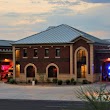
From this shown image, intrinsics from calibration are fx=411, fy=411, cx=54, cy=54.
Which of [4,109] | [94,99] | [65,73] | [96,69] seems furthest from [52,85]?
[94,99]

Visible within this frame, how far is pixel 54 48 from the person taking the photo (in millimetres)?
73062

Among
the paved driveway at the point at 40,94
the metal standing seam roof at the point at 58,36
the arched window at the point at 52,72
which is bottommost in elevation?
the paved driveway at the point at 40,94

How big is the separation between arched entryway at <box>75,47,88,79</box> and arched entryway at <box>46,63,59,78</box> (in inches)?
148

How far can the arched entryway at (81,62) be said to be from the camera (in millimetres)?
71125

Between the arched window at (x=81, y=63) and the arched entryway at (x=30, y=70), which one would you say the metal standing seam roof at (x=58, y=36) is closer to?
the arched window at (x=81, y=63)

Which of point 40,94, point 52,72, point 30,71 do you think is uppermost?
point 30,71

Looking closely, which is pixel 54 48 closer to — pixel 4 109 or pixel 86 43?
pixel 86 43

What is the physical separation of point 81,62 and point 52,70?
218 inches

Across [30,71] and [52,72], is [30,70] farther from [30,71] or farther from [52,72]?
[52,72]

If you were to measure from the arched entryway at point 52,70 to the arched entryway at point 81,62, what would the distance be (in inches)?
148

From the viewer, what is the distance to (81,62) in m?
71.5

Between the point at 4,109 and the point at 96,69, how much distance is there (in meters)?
41.3

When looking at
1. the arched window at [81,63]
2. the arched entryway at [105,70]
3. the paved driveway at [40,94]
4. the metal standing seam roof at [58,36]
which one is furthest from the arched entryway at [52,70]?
the paved driveway at [40,94]

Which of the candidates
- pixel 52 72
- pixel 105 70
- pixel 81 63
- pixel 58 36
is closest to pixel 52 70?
pixel 52 72
